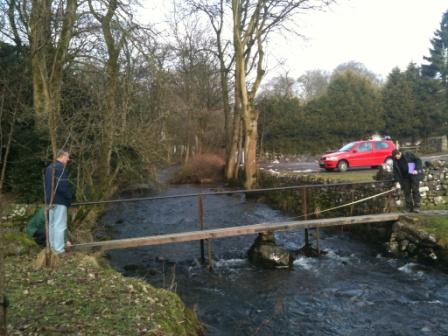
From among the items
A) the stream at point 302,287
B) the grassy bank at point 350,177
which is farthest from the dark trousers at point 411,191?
the grassy bank at point 350,177

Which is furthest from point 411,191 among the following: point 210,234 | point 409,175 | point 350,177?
point 350,177

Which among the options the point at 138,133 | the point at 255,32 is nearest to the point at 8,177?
the point at 138,133

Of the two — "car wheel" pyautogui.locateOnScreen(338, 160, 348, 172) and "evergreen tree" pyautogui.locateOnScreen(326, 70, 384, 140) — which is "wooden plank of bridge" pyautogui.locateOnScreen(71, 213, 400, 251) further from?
"evergreen tree" pyautogui.locateOnScreen(326, 70, 384, 140)

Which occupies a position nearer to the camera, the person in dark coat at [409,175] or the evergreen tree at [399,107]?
the person in dark coat at [409,175]

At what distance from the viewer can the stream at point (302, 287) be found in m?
7.15

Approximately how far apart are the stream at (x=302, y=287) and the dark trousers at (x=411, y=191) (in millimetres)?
1507

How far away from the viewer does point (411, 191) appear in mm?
11836

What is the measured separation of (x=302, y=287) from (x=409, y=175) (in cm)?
465

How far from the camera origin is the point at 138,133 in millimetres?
14547

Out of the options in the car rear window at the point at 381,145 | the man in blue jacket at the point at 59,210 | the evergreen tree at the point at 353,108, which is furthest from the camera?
the evergreen tree at the point at 353,108

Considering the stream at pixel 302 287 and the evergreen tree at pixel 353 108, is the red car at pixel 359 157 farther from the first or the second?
the evergreen tree at pixel 353 108

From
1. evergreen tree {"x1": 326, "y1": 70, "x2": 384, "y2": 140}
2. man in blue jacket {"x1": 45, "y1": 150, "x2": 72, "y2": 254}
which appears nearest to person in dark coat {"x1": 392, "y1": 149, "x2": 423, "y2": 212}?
man in blue jacket {"x1": 45, "y1": 150, "x2": 72, "y2": 254}

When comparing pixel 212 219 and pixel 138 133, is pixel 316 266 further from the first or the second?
pixel 138 133

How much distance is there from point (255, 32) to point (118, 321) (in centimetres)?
2359
